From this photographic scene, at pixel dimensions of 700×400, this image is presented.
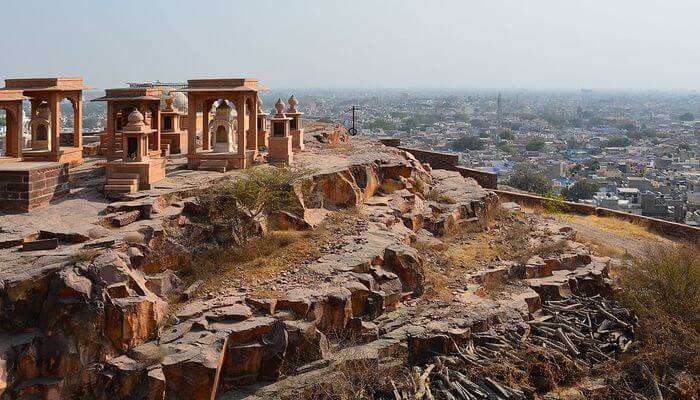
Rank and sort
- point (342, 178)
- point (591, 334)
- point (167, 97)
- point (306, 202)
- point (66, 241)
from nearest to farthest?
point (66, 241), point (591, 334), point (306, 202), point (342, 178), point (167, 97)

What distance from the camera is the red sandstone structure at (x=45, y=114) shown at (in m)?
16.8

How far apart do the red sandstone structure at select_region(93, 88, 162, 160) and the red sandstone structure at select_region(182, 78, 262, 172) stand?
156cm

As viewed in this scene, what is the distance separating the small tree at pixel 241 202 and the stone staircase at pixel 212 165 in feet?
8.66

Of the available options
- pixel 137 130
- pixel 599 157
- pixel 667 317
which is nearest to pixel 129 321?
pixel 137 130

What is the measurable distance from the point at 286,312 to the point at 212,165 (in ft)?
21.9

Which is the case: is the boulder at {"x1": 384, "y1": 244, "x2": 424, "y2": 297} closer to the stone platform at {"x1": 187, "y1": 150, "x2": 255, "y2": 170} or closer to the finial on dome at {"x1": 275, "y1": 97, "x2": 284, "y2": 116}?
the stone platform at {"x1": 187, "y1": 150, "x2": 255, "y2": 170}

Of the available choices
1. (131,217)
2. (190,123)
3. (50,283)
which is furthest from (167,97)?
(50,283)

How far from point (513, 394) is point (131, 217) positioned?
719cm

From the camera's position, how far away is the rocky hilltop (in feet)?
30.4

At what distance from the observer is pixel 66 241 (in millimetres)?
10750

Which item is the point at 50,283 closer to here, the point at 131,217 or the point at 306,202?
the point at 131,217

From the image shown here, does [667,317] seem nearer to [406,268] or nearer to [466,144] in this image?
[406,268]

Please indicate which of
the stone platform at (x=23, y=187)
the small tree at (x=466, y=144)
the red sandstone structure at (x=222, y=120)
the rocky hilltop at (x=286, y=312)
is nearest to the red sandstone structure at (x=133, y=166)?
the rocky hilltop at (x=286, y=312)

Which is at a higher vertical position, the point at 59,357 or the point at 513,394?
the point at 59,357
